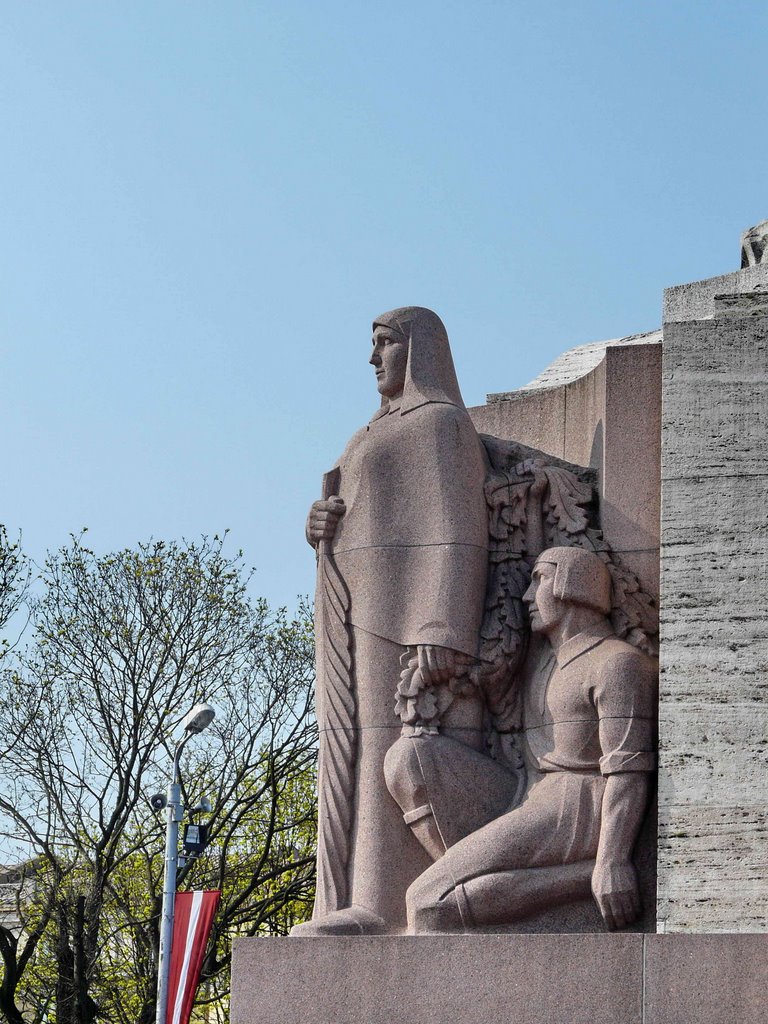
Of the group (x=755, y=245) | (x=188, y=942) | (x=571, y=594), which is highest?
(x=755, y=245)

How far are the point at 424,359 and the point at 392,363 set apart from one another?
204 mm

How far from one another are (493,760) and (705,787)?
146 cm

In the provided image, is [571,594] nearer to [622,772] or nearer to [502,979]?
[622,772]

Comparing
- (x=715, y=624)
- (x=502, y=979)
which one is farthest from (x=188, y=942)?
(x=715, y=624)

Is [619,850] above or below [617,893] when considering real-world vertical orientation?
above

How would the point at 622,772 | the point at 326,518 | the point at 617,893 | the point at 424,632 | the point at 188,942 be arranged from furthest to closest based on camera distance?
1. the point at 188,942
2. the point at 326,518
3. the point at 424,632
4. the point at 622,772
5. the point at 617,893

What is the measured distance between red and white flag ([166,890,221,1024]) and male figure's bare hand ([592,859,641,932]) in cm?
972

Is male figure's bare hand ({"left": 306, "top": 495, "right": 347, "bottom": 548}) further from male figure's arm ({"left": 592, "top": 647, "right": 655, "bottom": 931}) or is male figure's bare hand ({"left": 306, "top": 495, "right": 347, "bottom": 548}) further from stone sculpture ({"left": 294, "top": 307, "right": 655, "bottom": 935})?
male figure's arm ({"left": 592, "top": 647, "right": 655, "bottom": 931})

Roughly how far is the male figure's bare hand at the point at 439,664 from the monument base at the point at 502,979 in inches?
58.6

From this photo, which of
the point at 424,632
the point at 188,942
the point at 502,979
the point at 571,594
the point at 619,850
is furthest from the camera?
the point at 188,942

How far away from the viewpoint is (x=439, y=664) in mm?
9523

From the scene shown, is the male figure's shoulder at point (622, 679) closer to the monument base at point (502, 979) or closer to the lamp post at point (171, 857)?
the monument base at point (502, 979)

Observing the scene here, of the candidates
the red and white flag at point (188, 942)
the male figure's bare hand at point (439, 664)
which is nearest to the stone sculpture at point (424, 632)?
the male figure's bare hand at point (439, 664)

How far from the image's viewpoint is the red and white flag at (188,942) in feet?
58.1
